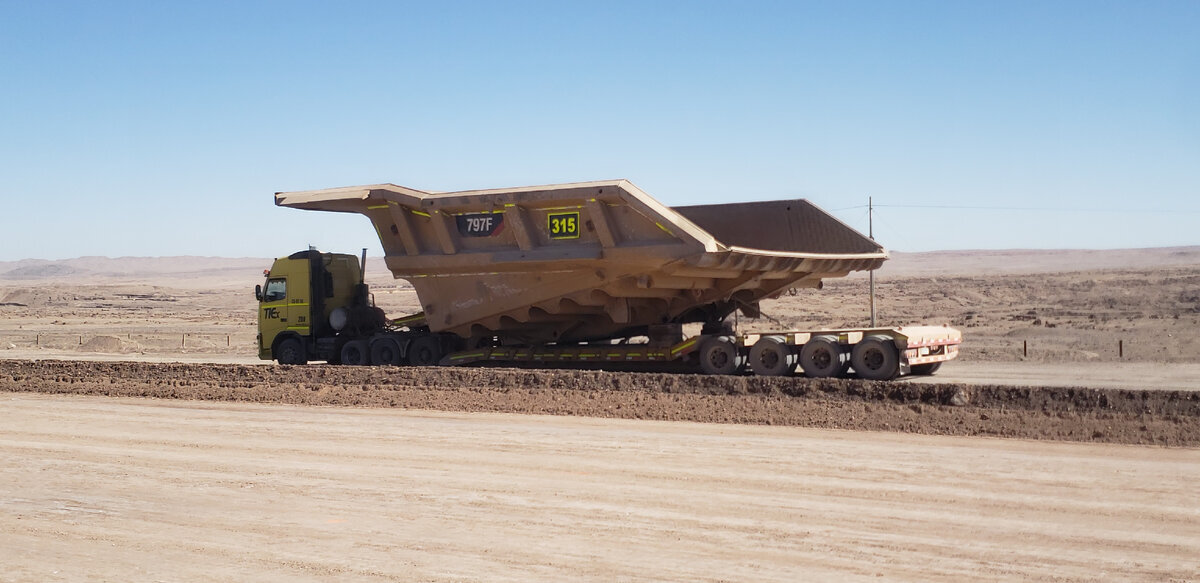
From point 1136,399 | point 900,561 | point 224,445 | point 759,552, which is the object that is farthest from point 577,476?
point 1136,399

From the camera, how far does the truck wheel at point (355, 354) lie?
21016 mm

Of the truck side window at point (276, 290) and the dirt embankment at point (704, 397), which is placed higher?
the truck side window at point (276, 290)

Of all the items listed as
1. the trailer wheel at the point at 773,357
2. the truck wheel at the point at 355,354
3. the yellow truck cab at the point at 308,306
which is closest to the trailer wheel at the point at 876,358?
the trailer wheel at the point at 773,357

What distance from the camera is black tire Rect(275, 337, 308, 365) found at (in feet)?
70.7

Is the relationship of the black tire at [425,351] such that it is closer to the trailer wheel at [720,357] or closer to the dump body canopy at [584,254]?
the dump body canopy at [584,254]

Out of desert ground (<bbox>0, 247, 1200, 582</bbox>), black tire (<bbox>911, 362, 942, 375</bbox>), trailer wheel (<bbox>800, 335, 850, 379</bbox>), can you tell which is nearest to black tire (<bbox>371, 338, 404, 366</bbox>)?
desert ground (<bbox>0, 247, 1200, 582</bbox>)

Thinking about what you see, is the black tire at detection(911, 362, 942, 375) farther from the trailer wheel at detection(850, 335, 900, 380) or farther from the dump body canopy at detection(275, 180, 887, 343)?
the trailer wheel at detection(850, 335, 900, 380)

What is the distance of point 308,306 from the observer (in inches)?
846

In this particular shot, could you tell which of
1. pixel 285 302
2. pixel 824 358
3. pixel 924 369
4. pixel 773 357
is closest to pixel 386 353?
pixel 285 302

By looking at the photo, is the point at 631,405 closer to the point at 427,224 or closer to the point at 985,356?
the point at 427,224

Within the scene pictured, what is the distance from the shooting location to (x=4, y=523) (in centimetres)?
936

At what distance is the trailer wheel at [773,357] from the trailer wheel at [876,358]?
3.12 feet

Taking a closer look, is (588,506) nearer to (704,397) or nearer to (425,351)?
(704,397)

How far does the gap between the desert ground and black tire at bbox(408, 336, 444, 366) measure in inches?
71.7
